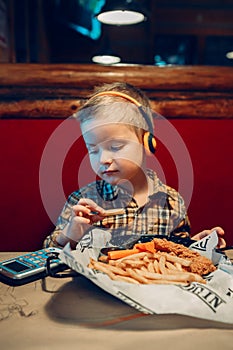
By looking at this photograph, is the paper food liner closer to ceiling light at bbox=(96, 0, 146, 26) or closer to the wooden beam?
the wooden beam

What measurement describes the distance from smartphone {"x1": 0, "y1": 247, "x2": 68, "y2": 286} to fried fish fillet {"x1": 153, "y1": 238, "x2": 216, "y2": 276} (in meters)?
0.24

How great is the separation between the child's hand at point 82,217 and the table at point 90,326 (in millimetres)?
258

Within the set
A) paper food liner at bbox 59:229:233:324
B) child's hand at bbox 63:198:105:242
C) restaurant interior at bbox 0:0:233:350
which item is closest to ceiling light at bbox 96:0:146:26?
restaurant interior at bbox 0:0:233:350

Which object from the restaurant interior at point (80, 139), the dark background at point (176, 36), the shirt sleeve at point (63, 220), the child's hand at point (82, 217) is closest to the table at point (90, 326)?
the child's hand at point (82, 217)

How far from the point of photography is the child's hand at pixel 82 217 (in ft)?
3.47

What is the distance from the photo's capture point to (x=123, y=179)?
1379 mm

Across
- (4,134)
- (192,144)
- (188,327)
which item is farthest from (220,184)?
(188,327)

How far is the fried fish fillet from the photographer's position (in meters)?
0.87

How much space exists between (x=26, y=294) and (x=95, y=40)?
476cm

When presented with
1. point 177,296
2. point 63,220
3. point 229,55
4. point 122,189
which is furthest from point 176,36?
point 177,296

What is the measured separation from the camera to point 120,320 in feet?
2.35

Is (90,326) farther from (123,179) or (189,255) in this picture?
(123,179)

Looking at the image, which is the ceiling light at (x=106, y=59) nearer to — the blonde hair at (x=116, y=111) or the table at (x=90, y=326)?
the blonde hair at (x=116, y=111)

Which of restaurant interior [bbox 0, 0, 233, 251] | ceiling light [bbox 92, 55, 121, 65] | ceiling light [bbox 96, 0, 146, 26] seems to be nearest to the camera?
restaurant interior [bbox 0, 0, 233, 251]
